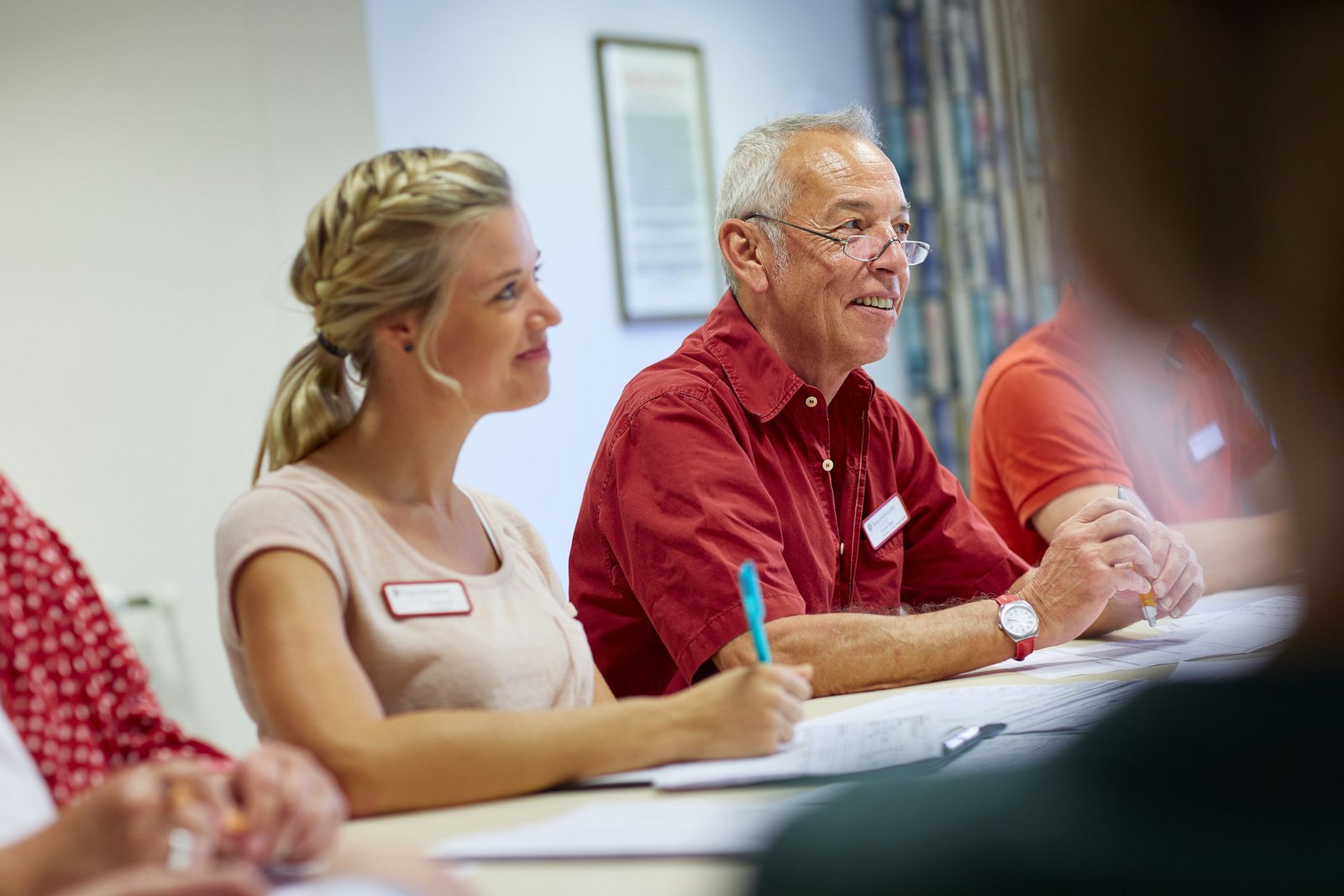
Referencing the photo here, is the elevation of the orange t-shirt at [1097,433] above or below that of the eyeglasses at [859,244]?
below

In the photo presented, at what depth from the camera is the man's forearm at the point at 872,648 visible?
1.74 m

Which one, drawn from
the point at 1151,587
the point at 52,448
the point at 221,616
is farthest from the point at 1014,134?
the point at 221,616

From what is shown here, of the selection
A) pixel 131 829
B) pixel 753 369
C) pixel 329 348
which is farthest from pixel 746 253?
pixel 131 829

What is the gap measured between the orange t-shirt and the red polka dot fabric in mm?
1776

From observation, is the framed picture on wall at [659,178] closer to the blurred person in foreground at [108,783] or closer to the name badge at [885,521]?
the name badge at [885,521]

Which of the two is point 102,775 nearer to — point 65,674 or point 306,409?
point 65,674

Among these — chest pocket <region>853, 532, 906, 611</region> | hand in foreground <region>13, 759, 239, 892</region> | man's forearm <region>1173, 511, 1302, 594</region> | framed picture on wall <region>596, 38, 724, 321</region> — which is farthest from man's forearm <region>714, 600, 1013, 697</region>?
framed picture on wall <region>596, 38, 724, 321</region>

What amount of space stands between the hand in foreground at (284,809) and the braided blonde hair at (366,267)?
2.06 feet

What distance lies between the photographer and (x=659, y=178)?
4086 mm

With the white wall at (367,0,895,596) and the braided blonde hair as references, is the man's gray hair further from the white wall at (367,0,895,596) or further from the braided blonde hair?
the white wall at (367,0,895,596)

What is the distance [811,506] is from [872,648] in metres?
0.43

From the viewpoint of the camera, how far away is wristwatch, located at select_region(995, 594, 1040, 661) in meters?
1.82

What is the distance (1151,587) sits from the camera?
200 cm

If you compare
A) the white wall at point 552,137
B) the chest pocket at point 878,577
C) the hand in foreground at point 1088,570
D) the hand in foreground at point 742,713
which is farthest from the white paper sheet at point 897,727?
the white wall at point 552,137
